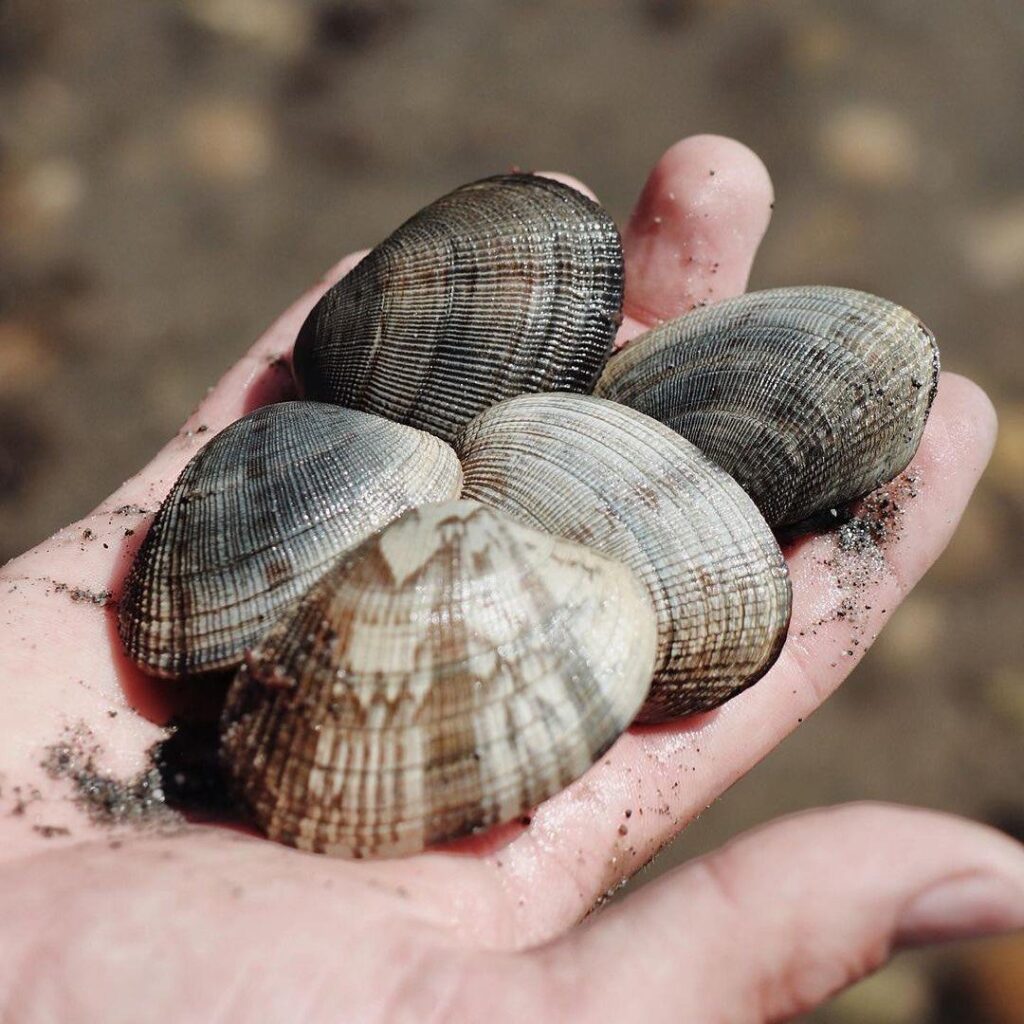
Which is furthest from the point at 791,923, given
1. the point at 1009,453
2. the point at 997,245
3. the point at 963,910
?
the point at 997,245

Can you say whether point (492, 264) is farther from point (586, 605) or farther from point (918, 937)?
point (918, 937)

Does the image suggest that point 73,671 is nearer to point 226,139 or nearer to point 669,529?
point 669,529

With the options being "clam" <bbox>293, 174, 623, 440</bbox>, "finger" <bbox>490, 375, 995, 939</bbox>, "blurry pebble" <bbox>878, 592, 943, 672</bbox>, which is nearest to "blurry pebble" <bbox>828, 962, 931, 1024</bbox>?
"blurry pebble" <bbox>878, 592, 943, 672</bbox>

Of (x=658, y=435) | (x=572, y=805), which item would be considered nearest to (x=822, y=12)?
(x=658, y=435)

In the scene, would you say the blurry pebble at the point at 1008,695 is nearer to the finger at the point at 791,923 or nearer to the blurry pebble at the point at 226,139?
the finger at the point at 791,923


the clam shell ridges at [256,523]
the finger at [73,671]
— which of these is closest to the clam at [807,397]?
the clam shell ridges at [256,523]

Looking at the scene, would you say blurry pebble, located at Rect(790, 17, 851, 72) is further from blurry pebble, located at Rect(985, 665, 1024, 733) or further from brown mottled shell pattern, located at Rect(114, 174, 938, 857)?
blurry pebble, located at Rect(985, 665, 1024, 733)
